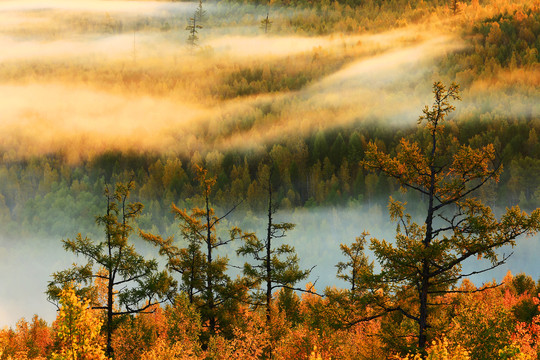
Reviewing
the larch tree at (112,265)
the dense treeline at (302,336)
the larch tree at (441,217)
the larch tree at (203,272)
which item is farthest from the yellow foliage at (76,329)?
the larch tree at (203,272)

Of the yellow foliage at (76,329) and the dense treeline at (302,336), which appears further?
the dense treeline at (302,336)

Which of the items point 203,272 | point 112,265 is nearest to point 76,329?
A: point 112,265

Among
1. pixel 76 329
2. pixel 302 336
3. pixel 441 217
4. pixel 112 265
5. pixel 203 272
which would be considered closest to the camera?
pixel 441 217

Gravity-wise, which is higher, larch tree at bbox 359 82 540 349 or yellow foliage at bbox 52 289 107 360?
larch tree at bbox 359 82 540 349

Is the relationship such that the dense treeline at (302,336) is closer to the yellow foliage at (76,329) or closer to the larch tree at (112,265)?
the yellow foliage at (76,329)

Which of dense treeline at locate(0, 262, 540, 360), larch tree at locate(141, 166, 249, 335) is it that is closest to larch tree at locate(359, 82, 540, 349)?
dense treeline at locate(0, 262, 540, 360)

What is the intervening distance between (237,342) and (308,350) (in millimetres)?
3790

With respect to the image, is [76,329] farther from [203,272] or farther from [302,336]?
[203,272]

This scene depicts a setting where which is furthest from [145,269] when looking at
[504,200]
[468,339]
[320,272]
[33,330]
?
[504,200]

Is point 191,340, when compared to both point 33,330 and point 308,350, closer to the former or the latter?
point 308,350

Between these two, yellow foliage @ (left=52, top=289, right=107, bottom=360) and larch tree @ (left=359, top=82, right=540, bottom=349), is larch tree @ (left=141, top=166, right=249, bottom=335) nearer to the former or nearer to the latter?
yellow foliage @ (left=52, top=289, right=107, bottom=360)

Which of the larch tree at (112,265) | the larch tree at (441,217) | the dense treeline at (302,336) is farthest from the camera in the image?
the larch tree at (112,265)

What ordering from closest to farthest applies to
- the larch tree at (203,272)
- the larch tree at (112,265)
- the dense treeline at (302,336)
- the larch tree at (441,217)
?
the larch tree at (441,217) → the dense treeline at (302,336) → the larch tree at (112,265) → the larch tree at (203,272)

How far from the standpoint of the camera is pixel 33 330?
2313 inches
